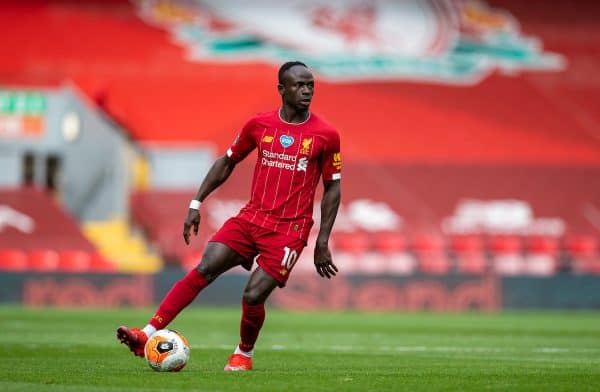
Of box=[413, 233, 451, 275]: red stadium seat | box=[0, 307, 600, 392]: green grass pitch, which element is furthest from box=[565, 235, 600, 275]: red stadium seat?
box=[0, 307, 600, 392]: green grass pitch

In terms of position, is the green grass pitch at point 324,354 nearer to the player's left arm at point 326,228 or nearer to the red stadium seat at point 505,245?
the player's left arm at point 326,228

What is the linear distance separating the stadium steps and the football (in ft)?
62.3

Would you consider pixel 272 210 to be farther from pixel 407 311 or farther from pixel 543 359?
pixel 407 311

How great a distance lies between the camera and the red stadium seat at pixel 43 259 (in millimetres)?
24625

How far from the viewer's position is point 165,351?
903cm

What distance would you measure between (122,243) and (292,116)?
19.7 meters

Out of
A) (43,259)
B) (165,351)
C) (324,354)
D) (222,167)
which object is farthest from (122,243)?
(165,351)

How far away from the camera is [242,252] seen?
9422 millimetres

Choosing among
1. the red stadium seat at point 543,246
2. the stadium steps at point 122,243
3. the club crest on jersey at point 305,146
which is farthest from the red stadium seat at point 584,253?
the club crest on jersey at point 305,146

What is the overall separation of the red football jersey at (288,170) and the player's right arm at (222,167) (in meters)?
0.15

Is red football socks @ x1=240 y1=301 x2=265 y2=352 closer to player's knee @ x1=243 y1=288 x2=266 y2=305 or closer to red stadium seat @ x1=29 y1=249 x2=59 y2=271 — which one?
player's knee @ x1=243 y1=288 x2=266 y2=305

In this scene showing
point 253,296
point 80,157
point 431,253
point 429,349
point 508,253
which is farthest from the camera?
point 80,157

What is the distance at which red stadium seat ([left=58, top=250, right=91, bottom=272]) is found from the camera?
81.4 feet

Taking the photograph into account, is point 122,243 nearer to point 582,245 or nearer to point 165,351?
point 582,245
